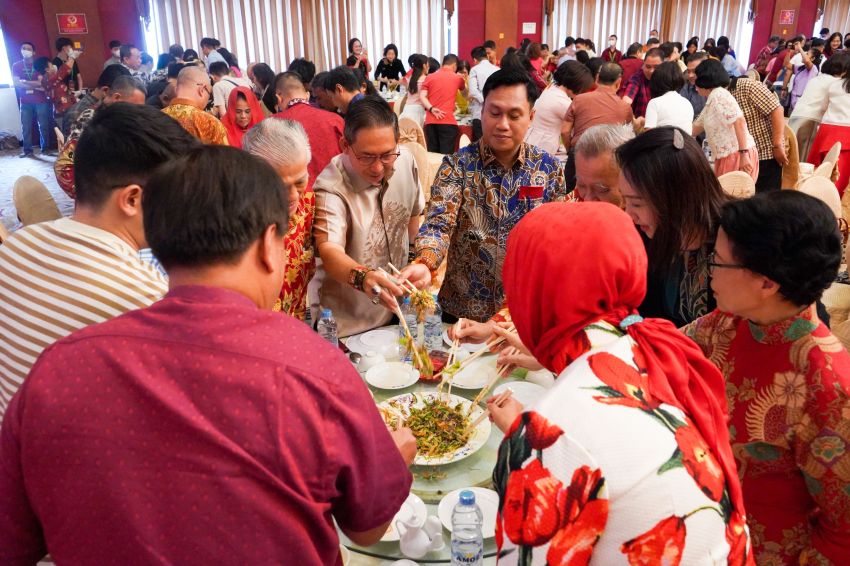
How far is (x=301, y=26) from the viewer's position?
1320cm

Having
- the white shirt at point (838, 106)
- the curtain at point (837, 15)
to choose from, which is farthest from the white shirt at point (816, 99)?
the curtain at point (837, 15)

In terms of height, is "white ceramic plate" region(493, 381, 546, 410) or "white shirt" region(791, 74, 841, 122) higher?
"white shirt" region(791, 74, 841, 122)

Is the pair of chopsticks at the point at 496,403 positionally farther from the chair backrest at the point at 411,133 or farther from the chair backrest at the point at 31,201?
the chair backrest at the point at 411,133

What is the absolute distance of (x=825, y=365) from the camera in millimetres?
1289

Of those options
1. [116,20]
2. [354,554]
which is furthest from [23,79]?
[354,554]

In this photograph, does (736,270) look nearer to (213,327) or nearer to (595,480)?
(595,480)

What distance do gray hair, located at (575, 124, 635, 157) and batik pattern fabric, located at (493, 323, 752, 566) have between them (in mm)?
1325

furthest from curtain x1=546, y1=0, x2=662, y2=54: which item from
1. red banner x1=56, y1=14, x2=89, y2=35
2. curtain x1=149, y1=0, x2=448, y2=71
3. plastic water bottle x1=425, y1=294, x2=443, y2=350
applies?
plastic water bottle x1=425, y1=294, x2=443, y2=350

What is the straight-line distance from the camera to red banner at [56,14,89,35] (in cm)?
1098

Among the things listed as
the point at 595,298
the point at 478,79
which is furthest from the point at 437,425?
the point at 478,79

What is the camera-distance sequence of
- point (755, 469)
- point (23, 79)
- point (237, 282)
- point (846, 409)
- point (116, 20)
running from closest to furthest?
point (237, 282) < point (846, 409) < point (755, 469) < point (23, 79) < point (116, 20)

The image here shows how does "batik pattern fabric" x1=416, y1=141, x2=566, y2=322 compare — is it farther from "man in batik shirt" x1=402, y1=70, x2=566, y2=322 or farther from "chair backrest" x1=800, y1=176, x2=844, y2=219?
"chair backrest" x1=800, y1=176, x2=844, y2=219

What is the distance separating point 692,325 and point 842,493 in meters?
0.51

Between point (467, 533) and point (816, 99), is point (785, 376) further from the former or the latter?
point (816, 99)
